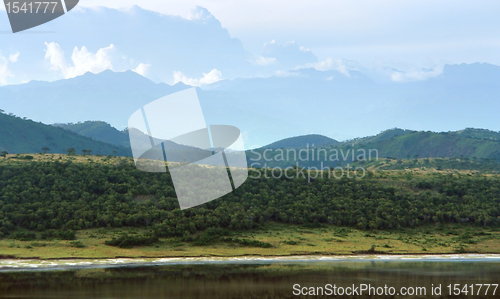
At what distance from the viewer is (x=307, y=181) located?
71875 mm

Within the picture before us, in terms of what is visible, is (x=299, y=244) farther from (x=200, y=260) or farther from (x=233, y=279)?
(x=233, y=279)

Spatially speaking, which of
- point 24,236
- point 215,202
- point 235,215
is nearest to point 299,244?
point 235,215

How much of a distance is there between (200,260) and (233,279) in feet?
38.0

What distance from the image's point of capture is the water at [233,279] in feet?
95.2

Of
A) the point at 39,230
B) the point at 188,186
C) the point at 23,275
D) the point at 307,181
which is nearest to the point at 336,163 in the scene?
the point at 307,181

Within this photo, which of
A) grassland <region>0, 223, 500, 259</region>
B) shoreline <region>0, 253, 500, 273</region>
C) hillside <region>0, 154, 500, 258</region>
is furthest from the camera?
hillside <region>0, 154, 500, 258</region>

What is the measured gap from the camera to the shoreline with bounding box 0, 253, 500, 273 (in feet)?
130

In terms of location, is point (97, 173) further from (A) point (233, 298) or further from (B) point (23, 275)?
(A) point (233, 298)

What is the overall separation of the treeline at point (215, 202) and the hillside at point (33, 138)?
287 ft

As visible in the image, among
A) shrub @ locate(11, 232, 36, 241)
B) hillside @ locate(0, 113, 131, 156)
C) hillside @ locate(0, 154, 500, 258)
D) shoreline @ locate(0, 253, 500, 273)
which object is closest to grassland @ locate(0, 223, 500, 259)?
hillside @ locate(0, 154, 500, 258)

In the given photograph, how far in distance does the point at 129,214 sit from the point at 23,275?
68.6 feet

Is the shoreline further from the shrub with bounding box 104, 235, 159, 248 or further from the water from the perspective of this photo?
the shrub with bounding box 104, 235, 159, 248

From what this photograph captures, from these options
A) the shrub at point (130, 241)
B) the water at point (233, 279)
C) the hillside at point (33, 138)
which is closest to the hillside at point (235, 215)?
the shrub at point (130, 241)

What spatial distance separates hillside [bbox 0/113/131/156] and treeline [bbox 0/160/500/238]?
87.5 meters
